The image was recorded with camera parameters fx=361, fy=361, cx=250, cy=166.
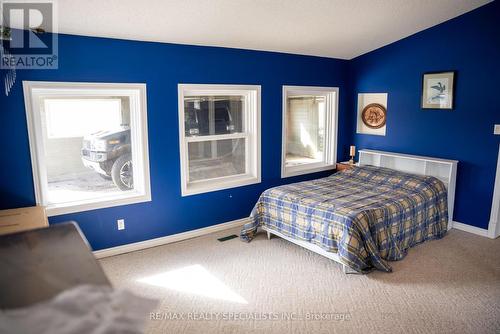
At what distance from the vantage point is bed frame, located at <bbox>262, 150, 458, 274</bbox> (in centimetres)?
397

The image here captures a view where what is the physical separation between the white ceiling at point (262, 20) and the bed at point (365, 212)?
165 cm

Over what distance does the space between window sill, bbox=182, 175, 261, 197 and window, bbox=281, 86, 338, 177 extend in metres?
0.76

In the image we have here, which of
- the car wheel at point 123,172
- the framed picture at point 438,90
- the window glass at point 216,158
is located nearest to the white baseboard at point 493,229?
the framed picture at point 438,90

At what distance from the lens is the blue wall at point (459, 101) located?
398 cm

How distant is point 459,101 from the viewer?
4.23 m

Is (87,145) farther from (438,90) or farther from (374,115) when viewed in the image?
(438,90)

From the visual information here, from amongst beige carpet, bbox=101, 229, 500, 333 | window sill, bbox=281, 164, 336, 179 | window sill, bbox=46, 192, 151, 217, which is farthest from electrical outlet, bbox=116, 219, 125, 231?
window sill, bbox=281, 164, 336, 179

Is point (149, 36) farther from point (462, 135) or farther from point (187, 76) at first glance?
point (462, 135)

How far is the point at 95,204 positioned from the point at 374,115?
384cm

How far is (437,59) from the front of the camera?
4375mm

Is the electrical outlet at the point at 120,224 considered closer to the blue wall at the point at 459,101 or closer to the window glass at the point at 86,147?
the window glass at the point at 86,147

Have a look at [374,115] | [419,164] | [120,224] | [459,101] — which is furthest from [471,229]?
[120,224]

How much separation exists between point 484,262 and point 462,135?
1.52 metres

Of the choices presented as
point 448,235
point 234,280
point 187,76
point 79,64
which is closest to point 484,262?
point 448,235
